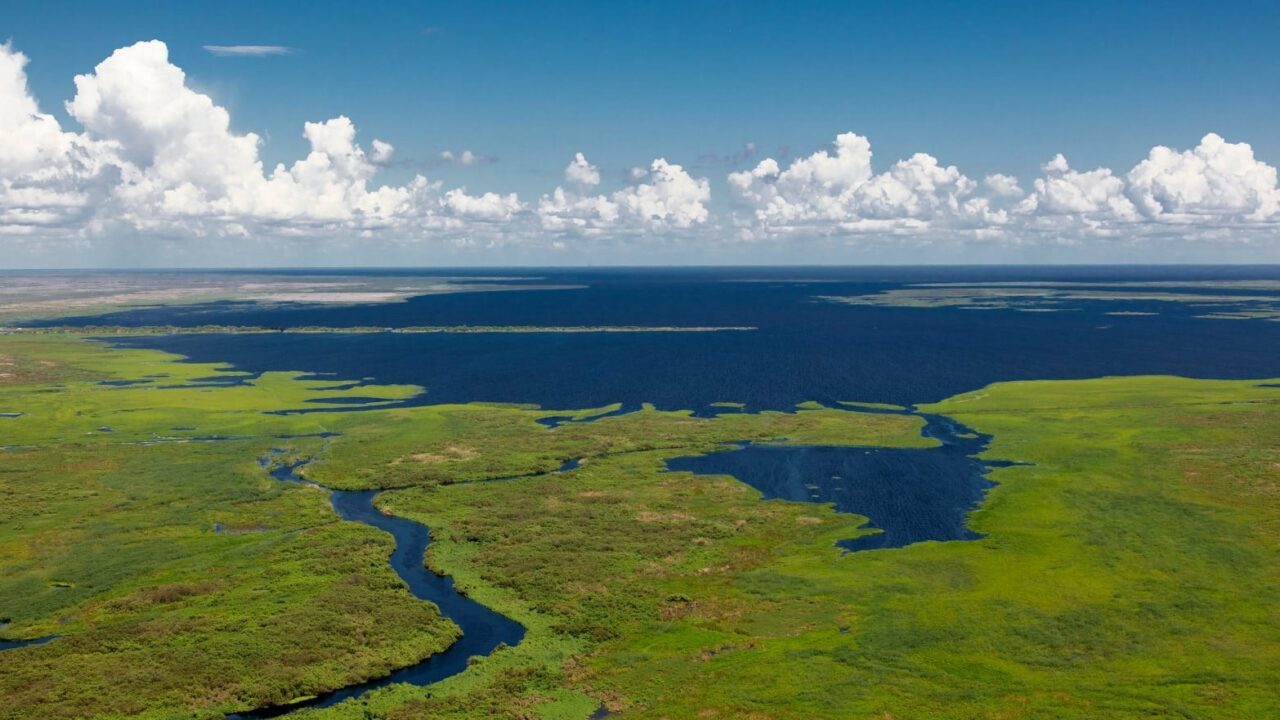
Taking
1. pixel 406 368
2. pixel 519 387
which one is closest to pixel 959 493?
pixel 519 387

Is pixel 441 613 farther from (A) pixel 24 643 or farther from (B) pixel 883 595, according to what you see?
(B) pixel 883 595

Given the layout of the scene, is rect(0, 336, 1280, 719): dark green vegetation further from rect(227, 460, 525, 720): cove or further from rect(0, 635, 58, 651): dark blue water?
rect(0, 635, 58, 651): dark blue water

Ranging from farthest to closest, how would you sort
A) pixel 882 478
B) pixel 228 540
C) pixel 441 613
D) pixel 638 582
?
pixel 882 478
pixel 228 540
pixel 638 582
pixel 441 613

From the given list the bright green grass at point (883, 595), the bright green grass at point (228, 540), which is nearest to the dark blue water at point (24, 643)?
the bright green grass at point (228, 540)

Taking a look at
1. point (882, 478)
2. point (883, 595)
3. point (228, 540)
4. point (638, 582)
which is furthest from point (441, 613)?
point (882, 478)

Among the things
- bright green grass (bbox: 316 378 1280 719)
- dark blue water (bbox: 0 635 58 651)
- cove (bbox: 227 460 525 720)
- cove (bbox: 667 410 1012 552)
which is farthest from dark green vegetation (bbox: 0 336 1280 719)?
cove (bbox: 667 410 1012 552)

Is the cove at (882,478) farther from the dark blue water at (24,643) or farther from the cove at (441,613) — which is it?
the dark blue water at (24,643)
